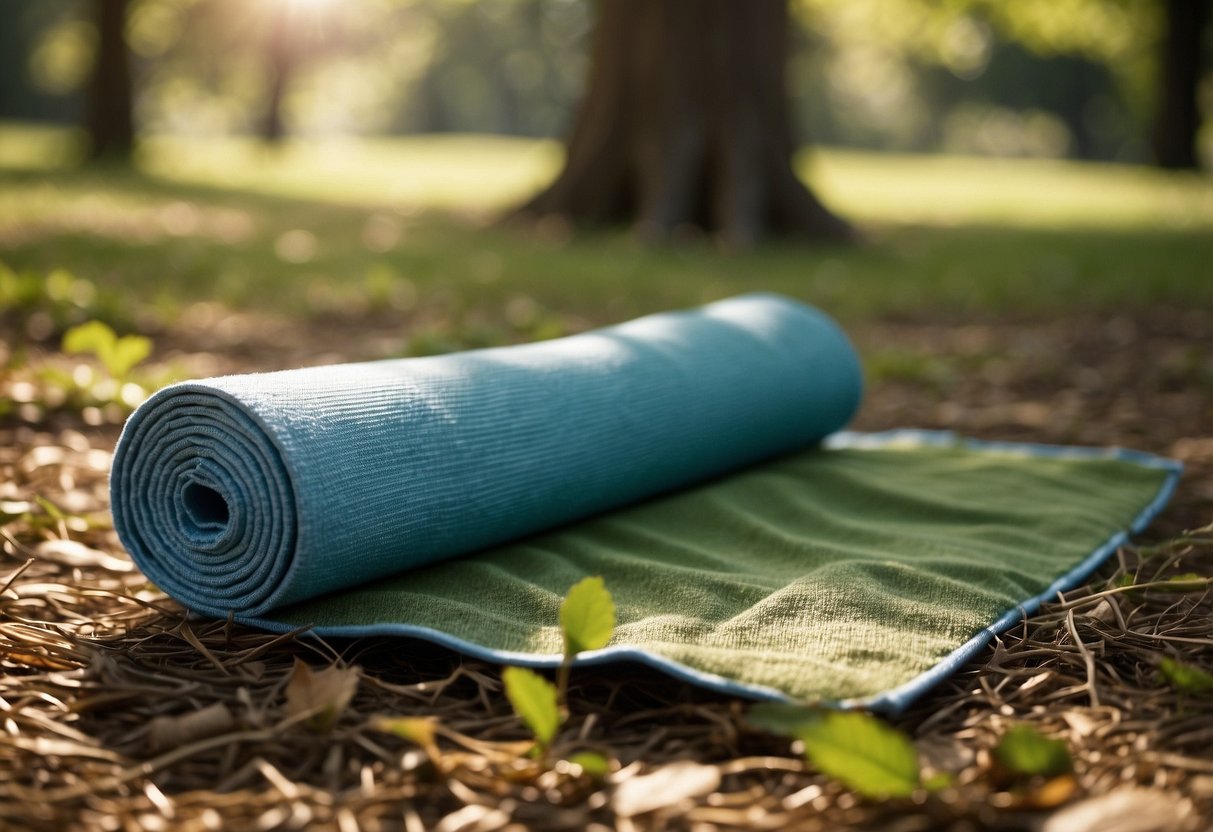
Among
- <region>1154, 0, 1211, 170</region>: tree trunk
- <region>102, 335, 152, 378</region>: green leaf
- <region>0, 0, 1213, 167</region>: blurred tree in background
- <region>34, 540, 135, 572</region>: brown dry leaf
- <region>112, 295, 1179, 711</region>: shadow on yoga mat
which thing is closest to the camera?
<region>112, 295, 1179, 711</region>: shadow on yoga mat

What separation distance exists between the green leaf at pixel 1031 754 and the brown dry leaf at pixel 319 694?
3.30 feet

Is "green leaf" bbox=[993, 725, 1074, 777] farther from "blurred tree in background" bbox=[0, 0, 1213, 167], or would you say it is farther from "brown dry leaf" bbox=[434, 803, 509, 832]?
"blurred tree in background" bbox=[0, 0, 1213, 167]

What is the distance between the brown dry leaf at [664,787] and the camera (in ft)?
5.16

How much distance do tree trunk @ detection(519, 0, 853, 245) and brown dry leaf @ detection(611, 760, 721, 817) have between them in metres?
7.59

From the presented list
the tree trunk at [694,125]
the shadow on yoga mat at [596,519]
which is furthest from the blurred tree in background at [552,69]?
the shadow on yoga mat at [596,519]

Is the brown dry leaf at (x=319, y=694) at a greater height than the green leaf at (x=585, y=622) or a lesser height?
lesser

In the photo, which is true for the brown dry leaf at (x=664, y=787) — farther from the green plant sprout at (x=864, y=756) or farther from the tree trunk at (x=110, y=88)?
the tree trunk at (x=110, y=88)

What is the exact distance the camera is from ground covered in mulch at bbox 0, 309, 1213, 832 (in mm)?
1551

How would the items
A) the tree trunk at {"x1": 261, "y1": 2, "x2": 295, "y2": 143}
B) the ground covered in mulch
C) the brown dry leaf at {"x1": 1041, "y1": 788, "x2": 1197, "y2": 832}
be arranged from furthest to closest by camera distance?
the tree trunk at {"x1": 261, "y1": 2, "x2": 295, "y2": 143}
the ground covered in mulch
the brown dry leaf at {"x1": 1041, "y1": 788, "x2": 1197, "y2": 832}

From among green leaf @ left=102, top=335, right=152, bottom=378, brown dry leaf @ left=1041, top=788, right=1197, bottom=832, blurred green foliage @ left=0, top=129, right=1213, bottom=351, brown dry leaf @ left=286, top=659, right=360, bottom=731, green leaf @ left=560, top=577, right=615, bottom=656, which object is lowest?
blurred green foliage @ left=0, top=129, right=1213, bottom=351

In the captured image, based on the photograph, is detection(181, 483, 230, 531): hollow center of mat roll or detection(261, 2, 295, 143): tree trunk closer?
detection(181, 483, 230, 531): hollow center of mat roll

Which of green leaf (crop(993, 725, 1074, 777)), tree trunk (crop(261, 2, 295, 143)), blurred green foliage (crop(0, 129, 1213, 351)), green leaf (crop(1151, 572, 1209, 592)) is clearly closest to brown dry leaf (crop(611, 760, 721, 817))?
green leaf (crop(993, 725, 1074, 777))

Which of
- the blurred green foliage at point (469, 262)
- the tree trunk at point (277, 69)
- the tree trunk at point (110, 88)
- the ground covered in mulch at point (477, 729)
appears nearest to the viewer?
the ground covered in mulch at point (477, 729)

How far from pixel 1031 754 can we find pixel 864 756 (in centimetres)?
25
